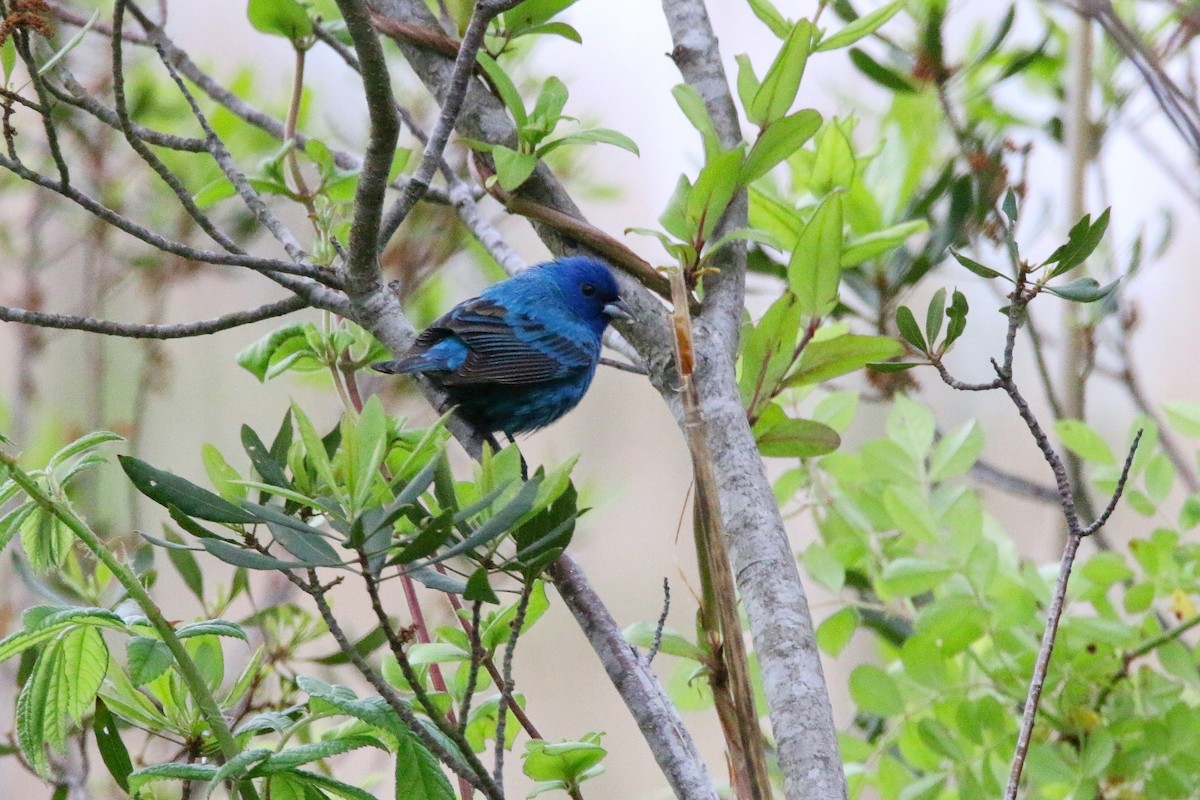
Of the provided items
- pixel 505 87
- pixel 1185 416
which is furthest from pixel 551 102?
pixel 1185 416

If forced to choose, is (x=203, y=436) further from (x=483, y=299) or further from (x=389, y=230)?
(x=389, y=230)

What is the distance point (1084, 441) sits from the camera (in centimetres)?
171

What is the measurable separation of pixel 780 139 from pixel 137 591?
0.85 metres

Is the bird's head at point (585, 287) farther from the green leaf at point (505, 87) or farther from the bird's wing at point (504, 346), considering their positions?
the green leaf at point (505, 87)

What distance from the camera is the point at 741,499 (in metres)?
1.15

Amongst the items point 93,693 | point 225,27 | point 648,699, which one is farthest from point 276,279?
point 225,27

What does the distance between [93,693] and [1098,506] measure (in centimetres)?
225

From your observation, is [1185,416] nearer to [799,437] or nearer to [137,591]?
[799,437]

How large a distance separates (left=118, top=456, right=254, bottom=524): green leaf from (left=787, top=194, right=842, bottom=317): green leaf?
71 cm

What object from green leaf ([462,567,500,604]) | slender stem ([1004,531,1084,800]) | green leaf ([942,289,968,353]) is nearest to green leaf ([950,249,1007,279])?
green leaf ([942,289,968,353])

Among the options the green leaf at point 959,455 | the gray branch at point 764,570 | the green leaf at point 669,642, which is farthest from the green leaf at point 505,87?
the green leaf at point 959,455

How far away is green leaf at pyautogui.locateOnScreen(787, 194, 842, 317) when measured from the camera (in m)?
1.33

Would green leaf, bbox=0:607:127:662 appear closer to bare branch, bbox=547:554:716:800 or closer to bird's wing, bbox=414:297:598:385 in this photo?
bare branch, bbox=547:554:716:800

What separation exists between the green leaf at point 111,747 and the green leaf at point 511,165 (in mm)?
687
